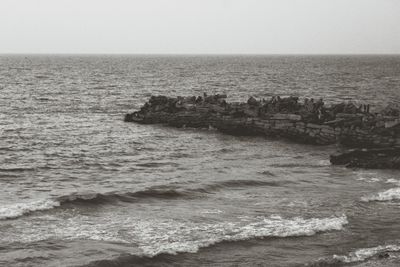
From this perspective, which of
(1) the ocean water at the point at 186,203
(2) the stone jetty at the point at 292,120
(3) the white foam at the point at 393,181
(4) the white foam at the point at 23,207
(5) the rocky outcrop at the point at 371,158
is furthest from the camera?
(2) the stone jetty at the point at 292,120

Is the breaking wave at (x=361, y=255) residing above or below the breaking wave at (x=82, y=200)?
above

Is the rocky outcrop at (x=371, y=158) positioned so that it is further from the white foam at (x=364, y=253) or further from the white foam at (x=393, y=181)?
the white foam at (x=364, y=253)

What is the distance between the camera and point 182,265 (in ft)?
50.5

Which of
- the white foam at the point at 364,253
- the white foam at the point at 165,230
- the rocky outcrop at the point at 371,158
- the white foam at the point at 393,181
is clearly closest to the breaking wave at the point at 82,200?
the white foam at the point at 165,230

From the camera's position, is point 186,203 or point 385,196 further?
point 385,196

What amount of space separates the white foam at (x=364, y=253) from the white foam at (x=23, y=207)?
1066 centimetres

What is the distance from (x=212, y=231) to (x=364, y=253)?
481cm

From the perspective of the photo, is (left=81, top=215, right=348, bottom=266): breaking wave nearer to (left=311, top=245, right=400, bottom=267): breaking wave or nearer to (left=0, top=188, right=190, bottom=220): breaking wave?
(left=311, top=245, right=400, bottom=267): breaking wave

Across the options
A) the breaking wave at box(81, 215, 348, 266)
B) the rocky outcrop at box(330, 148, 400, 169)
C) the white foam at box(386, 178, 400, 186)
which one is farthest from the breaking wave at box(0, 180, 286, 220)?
the rocky outcrop at box(330, 148, 400, 169)

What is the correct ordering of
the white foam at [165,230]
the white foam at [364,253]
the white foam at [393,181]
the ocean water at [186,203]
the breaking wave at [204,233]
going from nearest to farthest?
the white foam at [364,253] < the breaking wave at [204,233] < the ocean water at [186,203] < the white foam at [165,230] < the white foam at [393,181]

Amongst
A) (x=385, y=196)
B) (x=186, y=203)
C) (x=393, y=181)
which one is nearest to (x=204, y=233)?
(x=186, y=203)

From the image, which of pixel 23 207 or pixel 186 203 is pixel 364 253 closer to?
pixel 186 203

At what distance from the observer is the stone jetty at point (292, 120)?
33.0 metres

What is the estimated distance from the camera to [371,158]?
28.5 metres
